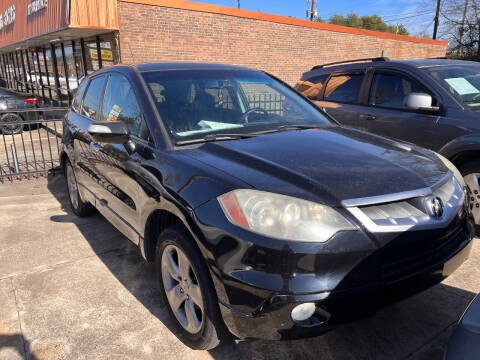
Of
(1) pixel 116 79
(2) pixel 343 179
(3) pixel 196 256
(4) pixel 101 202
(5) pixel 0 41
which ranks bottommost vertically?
(4) pixel 101 202

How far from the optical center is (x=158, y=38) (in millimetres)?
12086

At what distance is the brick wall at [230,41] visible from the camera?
38.1 feet

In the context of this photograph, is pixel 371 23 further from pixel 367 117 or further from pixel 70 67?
pixel 367 117

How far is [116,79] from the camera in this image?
11.0 feet

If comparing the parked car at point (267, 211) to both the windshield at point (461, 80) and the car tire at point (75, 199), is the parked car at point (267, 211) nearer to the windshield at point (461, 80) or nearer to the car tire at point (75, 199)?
the car tire at point (75, 199)

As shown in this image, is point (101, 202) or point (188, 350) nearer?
point (188, 350)

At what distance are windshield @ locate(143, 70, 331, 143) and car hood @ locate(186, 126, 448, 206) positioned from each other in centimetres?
26

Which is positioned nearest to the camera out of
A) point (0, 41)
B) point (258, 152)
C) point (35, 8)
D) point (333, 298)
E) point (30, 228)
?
point (333, 298)

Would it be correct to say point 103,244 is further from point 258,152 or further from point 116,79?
point 258,152

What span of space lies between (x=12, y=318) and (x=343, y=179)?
253 centimetres

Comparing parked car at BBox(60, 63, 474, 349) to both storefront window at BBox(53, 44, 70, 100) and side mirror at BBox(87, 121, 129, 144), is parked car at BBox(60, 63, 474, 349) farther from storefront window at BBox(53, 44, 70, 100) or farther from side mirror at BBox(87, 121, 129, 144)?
storefront window at BBox(53, 44, 70, 100)

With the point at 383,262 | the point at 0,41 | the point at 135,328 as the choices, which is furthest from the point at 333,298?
the point at 0,41

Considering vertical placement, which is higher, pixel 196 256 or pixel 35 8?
pixel 35 8

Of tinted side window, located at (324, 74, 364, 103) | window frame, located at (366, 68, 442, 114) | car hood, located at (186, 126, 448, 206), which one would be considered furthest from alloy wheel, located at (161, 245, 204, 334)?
tinted side window, located at (324, 74, 364, 103)
